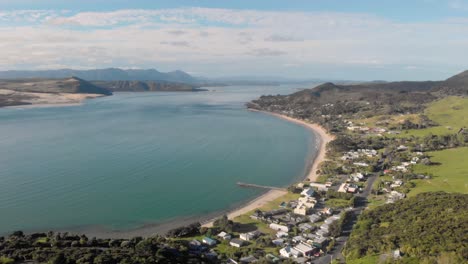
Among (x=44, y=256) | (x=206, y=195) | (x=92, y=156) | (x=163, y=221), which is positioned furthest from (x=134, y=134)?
(x=44, y=256)

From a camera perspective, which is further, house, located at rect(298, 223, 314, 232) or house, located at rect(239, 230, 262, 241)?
house, located at rect(298, 223, 314, 232)

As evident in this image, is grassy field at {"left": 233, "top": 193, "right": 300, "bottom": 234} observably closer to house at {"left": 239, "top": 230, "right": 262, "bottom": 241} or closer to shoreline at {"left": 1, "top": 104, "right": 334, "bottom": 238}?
shoreline at {"left": 1, "top": 104, "right": 334, "bottom": 238}

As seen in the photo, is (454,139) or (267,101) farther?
(267,101)

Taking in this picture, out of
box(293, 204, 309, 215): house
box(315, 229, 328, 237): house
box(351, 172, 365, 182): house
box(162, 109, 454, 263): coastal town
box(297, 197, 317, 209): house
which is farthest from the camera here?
box(351, 172, 365, 182): house

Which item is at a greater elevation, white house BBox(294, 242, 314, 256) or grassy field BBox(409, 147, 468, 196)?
grassy field BBox(409, 147, 468, 196)

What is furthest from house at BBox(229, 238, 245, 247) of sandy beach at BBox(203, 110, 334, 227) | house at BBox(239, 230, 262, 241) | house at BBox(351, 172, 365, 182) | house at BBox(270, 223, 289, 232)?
house at BBox(351, 172, 365, 182)

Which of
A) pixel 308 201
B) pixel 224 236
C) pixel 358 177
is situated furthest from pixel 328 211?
pixel 358 177

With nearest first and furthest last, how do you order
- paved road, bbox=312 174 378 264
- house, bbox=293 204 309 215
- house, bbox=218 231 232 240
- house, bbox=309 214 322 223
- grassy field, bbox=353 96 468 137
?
paved road, bbox=312 174 378 264
house, bbox=218 231 232 240
house, bbox=309 214 322 223
house, bbox=293 204 309 215
grassy field, bbox=353 96 468 137

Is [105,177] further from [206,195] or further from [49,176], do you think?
[206,195]
